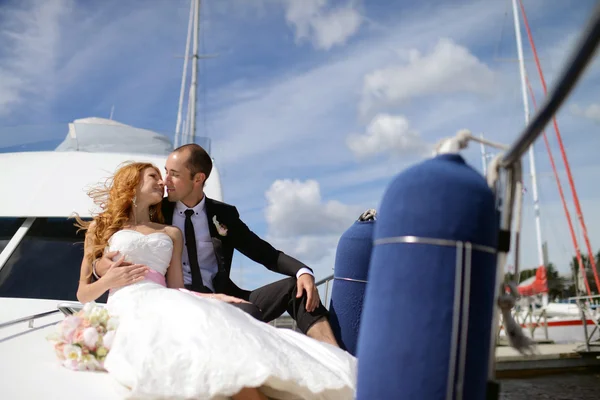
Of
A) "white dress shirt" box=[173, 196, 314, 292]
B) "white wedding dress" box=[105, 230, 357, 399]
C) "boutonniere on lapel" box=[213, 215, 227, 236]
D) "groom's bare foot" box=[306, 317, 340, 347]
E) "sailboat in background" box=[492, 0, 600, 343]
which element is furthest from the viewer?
"sailboat in background" box=[492, 0, 600, 343]

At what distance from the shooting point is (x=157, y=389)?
2.42 meters

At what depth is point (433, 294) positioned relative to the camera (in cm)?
190

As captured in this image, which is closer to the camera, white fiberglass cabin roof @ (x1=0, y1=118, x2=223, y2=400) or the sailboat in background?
white fiberglass cabin roof @ (x1=0, y1=118, x2=223, y2=400)

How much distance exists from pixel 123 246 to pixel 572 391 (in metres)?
15.7

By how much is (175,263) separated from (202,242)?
45cm

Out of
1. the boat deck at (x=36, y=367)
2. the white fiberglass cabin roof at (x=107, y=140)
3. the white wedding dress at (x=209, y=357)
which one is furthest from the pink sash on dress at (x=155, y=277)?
the white fiberglass cabin roof at (x=107, y=140)

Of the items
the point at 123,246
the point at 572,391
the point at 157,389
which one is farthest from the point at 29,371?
the point at 572,391

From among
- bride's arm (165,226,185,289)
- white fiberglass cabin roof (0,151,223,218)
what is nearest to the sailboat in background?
white fiberglass cabin roof (0,151,223,218)

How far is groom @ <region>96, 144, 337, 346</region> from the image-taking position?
4.02 metres

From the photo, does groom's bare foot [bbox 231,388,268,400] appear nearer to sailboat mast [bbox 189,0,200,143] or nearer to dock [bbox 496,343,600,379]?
sailboat mast [bbox 189,0,200,143]

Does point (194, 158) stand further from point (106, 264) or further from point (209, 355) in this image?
point (209, 355)

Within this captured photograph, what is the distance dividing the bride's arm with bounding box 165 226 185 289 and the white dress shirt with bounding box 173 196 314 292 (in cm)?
23

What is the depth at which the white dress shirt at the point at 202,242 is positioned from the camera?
433 centimetres

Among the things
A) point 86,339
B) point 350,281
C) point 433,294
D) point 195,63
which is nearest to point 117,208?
point 86,339
